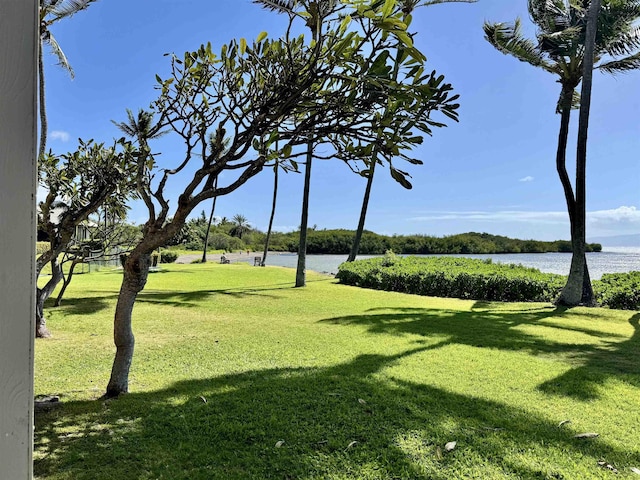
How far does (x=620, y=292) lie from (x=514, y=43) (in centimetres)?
741

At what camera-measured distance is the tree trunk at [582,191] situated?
10.2 m

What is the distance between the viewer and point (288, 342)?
6.52 meters

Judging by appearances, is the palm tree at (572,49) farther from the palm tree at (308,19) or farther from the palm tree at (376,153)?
the palm tree at (308,19)

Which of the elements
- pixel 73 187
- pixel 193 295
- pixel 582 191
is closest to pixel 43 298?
pixel 73 187

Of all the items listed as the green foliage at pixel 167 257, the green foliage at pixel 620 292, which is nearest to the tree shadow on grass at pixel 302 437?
the green foliage at pixel 620 292

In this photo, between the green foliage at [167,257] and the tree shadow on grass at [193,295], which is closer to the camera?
the tree shadow on grass at [193,295]

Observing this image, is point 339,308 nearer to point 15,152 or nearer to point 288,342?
point 288,342


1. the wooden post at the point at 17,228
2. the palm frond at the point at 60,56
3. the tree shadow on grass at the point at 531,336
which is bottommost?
the tree shadow on grass at the point at 531,336

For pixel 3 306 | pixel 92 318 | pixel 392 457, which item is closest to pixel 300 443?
pixel 392 457

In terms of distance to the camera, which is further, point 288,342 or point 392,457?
point 288,342

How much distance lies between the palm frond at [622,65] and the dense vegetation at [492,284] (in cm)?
608

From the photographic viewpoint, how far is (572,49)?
435 inches

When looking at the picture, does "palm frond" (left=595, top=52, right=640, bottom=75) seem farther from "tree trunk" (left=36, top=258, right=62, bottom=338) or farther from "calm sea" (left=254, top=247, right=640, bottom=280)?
"tree trunk" (left=36, top=258, right=62, bottom=338)

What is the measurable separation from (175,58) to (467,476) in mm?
3865
